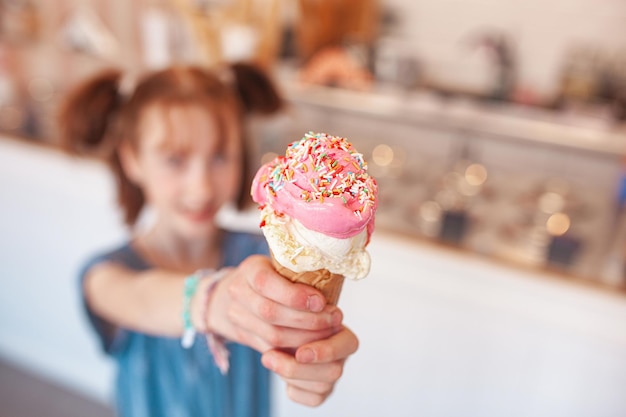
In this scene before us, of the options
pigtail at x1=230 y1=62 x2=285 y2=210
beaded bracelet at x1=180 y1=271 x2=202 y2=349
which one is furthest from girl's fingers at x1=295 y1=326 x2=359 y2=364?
pigtail at x1=230 y1=62 x2=285 y2=210

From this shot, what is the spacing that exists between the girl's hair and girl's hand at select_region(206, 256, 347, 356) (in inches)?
16.6

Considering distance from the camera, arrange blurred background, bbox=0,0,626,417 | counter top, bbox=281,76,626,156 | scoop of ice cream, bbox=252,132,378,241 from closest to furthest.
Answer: scoop of ice cream, bbox=252,132,378,241 < blurred background, bbox=0,0,626,417 < counter top, bbox=281,76,626,156

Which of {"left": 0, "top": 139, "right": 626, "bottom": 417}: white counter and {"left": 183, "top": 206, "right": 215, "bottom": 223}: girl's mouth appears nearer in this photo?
{"left": 0, "top": 139, "right": 626, "bottom": 417}: white counter

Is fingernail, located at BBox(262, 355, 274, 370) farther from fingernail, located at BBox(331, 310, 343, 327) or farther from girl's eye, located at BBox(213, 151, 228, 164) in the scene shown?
girl's eye, located at BBox(213, 151, 228, 164)

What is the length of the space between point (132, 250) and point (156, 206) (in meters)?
0.09

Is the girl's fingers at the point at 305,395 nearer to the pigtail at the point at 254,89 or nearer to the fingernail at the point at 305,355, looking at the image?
the fingernail at the point at 305,355

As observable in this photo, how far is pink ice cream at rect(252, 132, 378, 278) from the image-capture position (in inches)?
17.1

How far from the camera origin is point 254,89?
1028 millimetres

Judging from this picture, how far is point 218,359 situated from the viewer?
24.5 inches

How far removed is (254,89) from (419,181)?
820 mm

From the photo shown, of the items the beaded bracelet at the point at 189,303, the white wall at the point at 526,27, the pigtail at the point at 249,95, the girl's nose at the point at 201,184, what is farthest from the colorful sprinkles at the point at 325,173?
the white wall at the point at 526,27

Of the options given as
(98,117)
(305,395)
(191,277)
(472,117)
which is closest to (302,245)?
(305,395)

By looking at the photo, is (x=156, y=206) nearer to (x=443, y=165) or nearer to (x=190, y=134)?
(x=190, y=134)

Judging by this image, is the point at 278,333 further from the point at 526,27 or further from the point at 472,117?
the point at 526,27
